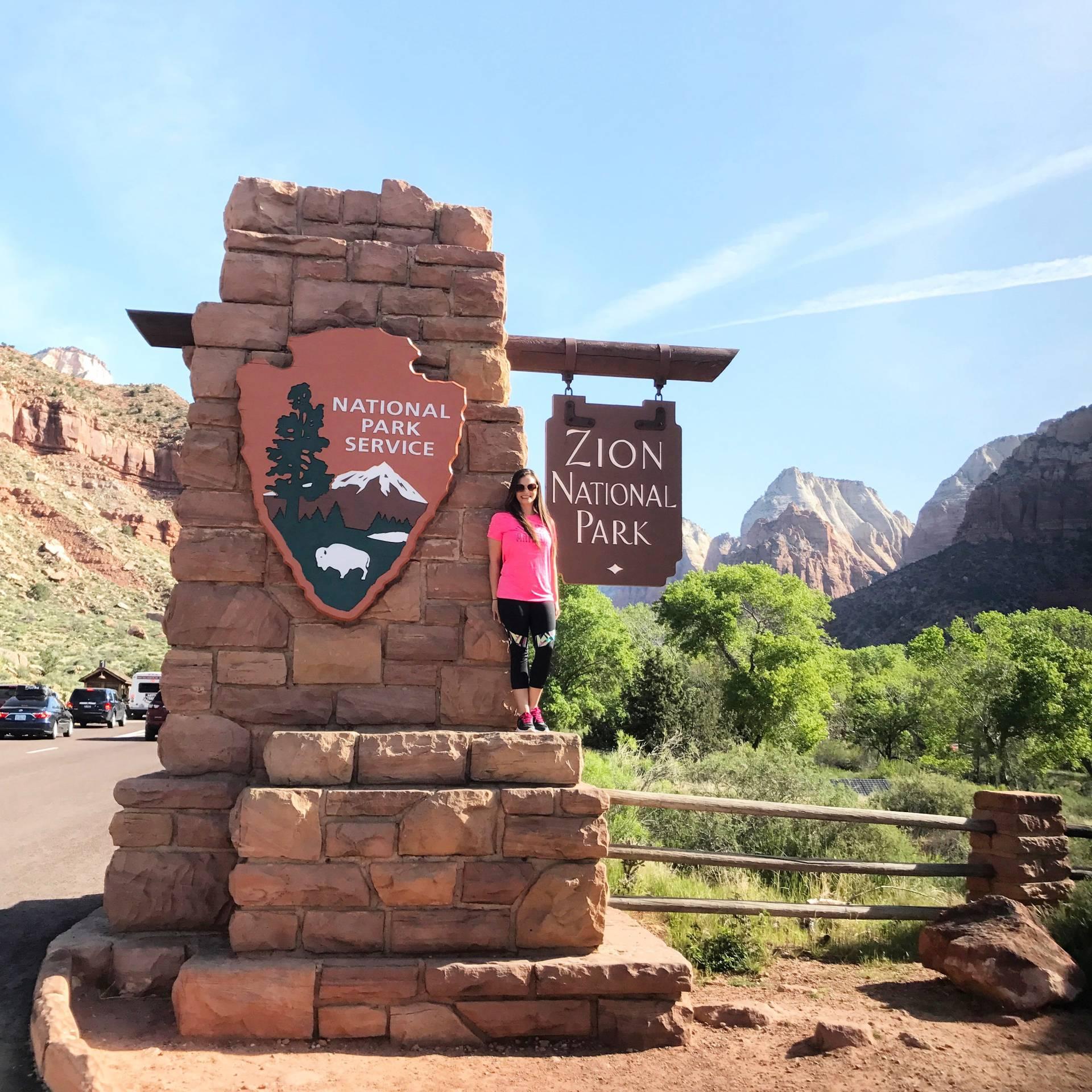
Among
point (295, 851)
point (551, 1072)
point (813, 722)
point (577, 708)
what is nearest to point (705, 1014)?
point (551, 1072)

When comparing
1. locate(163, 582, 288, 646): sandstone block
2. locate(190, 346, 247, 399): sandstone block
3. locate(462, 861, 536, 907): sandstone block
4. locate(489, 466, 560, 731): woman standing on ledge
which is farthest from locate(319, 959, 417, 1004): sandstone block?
locate(190, 346, 247, 399): sandstone block

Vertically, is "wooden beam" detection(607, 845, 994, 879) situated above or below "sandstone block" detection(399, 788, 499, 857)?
below

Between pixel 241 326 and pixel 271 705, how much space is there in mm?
2037

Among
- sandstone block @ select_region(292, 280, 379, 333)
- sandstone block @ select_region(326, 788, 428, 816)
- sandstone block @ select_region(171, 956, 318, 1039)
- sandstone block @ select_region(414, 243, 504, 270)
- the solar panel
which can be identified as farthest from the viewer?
the solar panel

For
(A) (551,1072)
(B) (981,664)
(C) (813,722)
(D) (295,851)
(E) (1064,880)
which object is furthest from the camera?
(C) (813,722)

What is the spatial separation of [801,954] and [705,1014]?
1640mm

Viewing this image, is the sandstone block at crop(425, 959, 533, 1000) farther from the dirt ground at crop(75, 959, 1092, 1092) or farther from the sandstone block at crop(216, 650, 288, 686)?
the sandstone block at crop(216, 650, 288, 686)

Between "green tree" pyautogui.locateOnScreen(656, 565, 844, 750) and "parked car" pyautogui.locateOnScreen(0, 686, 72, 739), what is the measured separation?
70.1 ft

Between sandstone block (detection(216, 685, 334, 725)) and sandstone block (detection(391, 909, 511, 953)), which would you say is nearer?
sandstone block (detection(391, 909, 511, 953))

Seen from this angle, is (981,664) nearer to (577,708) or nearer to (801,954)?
(577,708)

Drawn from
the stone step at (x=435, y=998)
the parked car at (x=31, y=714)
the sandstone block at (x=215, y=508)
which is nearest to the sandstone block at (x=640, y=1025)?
the stone step at (x=435, y=998)

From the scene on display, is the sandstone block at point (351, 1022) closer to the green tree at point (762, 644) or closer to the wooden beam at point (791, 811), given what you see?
the wooden beam at point (791, 811)

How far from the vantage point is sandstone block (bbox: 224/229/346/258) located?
190 inches

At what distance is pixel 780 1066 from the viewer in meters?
3.67
